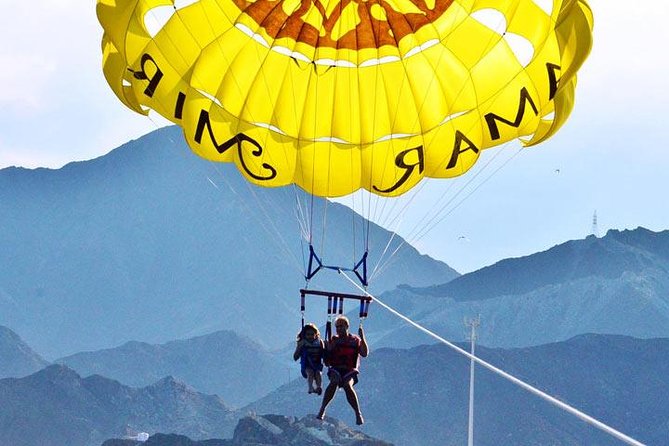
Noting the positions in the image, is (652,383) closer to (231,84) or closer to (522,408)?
(522,408)

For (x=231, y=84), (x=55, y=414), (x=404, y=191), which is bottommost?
(x=55, y=414)

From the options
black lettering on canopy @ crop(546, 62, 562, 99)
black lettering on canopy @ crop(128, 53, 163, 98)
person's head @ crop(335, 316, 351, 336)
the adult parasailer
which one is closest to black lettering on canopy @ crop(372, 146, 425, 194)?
the adult parasailer

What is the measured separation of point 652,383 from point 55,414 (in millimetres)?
96206

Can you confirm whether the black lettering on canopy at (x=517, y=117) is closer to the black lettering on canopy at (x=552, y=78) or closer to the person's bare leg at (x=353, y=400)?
the black lettering on canopy at (x=552, y=78)

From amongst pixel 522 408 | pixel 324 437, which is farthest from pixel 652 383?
pixel 324 437

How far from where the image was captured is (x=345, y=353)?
67.7 ft

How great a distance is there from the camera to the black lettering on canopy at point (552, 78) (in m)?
21.6

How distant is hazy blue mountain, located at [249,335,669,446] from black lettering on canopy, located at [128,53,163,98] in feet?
510

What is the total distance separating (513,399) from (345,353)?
164m

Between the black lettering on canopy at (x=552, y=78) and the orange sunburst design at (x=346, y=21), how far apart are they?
2.23m

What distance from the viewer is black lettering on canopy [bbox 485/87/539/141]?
22562 mm

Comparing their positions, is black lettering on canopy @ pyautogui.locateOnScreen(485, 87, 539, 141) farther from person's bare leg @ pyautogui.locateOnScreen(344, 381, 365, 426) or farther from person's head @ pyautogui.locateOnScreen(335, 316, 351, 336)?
person's bare leg @ pyautogui.locateOnScreen(344, 381, 365, 426)

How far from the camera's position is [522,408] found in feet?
584

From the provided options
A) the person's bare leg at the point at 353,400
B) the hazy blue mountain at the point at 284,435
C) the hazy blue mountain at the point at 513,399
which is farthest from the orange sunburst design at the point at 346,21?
the hazy blue mountain at the point at 513,399
